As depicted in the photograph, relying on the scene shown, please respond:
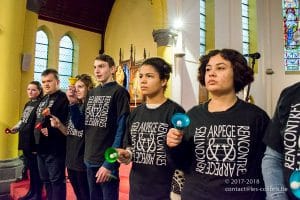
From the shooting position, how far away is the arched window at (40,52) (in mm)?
10078

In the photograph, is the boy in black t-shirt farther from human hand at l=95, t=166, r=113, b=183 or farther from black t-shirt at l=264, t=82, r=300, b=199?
black t-shirt at l=264, t=82, r=300, b=199

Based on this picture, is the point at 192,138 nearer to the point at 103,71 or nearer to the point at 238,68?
the point at 238,68

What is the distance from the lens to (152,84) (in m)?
1.94

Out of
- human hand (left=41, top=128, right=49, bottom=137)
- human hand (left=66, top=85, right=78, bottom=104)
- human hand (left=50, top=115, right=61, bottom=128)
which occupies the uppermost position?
human hand (left=66, top=85, right=78, bottom=104)

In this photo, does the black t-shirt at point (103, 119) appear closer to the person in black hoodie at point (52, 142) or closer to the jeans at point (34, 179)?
the person in black hoodie at point (52, 142)

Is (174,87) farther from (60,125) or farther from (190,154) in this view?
(190,154)

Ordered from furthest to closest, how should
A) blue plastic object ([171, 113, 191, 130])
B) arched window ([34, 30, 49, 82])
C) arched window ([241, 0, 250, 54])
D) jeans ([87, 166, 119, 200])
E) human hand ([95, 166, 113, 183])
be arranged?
arched window ([241, 0, 250, 54]) → arched window ([34, 30, 49, 82]) → jeans ([87, 166, 119, 200]) → human hand ([95, 166, 113, 183]) → blue plastic object ([171, 113, 191, 130])

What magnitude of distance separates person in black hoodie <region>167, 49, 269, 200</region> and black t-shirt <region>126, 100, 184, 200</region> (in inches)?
9.4

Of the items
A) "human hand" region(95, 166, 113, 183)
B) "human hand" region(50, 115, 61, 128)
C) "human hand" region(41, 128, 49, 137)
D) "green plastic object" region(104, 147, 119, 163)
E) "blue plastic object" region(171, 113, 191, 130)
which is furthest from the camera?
"human hand" region(41, 128, 49, 137)

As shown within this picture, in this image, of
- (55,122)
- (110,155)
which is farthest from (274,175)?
(55,122)

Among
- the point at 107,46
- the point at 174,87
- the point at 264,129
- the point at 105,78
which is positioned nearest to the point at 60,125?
the point at 105,78

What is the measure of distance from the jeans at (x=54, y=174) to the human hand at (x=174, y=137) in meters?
1.84

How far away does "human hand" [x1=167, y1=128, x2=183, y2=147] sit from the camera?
1.36m

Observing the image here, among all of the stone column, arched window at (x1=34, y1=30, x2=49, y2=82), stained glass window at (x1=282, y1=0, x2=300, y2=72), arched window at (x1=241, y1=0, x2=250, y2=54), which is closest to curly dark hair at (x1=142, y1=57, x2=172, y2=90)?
the stone column
